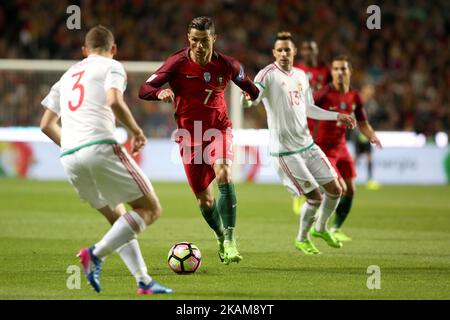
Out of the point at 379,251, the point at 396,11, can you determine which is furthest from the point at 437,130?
the point at 379,251

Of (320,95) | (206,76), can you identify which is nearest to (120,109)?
(206,76)

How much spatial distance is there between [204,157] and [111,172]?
8.10 ft

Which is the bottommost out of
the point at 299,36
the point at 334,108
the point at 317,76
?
the point at 334,108

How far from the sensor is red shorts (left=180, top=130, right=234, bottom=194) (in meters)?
9.44

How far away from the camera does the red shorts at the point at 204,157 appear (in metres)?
9.44

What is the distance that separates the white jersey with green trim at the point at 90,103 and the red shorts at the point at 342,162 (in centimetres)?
543

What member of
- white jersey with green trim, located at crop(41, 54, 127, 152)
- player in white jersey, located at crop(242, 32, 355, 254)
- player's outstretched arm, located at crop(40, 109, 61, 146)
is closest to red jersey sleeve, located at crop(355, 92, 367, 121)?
player in white jersey, located at crop(242, 32, 355, 254)

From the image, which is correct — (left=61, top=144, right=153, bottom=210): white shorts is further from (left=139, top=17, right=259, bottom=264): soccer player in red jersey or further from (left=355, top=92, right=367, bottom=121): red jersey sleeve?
(left=355, top=92, right=367, bottom=121): red jersey sleeve

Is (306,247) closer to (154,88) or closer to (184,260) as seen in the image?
(184,260)

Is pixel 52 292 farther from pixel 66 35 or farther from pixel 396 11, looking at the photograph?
pixel 396 11

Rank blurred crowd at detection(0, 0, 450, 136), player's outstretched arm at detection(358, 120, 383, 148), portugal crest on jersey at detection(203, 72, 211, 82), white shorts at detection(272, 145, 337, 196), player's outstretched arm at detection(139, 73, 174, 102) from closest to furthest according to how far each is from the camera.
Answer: player's outstretched arm at detection(139, 73, 174, 102) < portugal crest on jersey at detection(203, 72, 211, 82) < white shorts at detection(272, 145, 337, 196) < player's outstretched arm at detection(358, 120, 383, 148) < blurred crowd at detection(0, 0, 450, 136)

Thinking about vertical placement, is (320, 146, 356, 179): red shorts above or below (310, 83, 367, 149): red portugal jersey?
below

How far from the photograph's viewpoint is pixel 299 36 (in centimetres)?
2831

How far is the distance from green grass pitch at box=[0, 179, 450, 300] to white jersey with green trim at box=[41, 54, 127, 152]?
1.28 meters
